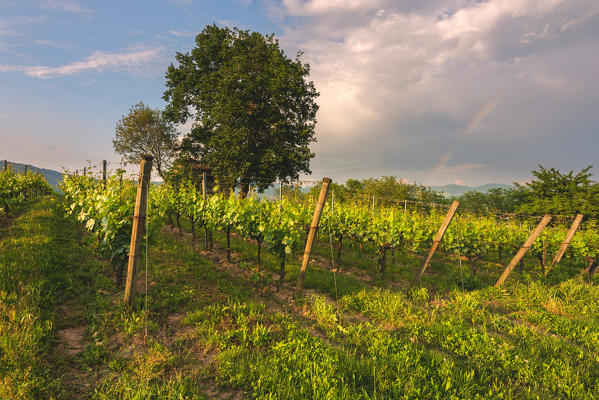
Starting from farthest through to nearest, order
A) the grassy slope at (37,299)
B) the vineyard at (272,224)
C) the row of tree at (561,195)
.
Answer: the row of tree at (561,195), the vineyard at (272,224), the grassy slope at (37,299)

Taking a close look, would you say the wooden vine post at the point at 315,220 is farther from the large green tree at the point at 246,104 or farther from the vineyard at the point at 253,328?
the large green tree at the point at 246,104

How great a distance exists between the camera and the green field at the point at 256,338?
2609 mm

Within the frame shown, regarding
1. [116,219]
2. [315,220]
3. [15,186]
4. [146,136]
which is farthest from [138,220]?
[146,136]

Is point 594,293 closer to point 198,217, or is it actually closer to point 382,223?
point 382,223

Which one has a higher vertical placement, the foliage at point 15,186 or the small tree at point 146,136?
the small tree at point 146,136

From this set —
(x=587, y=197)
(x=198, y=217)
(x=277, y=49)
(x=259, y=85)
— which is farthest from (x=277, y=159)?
(x=587, y=197)

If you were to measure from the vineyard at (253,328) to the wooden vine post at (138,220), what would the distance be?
0.26 m

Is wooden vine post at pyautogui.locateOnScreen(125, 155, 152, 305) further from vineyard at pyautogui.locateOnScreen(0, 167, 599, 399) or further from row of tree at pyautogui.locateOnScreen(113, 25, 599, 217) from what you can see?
row of tree at pyautogui.locateOnScreen(113, 25, 599, 217)

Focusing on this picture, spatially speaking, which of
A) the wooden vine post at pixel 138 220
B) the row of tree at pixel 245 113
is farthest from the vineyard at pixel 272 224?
the row of tree at pixel 245 113

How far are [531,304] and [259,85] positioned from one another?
60.7ft

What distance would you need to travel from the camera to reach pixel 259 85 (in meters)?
18.2

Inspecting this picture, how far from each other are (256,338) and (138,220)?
8.46ft

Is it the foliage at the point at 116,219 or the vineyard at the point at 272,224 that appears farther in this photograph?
the vineyard at the point at 272,224

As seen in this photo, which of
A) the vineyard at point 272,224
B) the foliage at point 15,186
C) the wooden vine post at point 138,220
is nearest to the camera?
the wooden vine post at point 138,220
